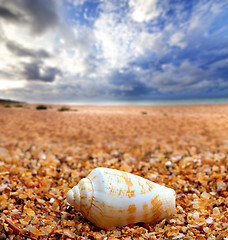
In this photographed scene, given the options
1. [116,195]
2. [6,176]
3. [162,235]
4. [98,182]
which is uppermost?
[98,182]

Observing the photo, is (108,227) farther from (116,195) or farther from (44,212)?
(44,212)

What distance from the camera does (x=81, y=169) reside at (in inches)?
144

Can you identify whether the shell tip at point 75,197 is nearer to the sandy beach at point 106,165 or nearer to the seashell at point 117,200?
the seashell at point 117,200

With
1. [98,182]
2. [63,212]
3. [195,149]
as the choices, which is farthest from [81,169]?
[195,149]

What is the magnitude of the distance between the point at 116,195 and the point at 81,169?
1.95 metres

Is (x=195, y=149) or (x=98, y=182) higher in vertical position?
(x=98, y=182)

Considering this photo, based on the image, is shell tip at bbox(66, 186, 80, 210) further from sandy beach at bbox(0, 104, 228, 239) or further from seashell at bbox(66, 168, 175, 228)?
sandy beach at bbox(0, 104, 228, 239)

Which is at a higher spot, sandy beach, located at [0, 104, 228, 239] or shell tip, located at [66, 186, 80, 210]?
shell tip, located at [66, 186, 80, 210]

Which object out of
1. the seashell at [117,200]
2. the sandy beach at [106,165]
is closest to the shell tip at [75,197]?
the seashell at [117,200]

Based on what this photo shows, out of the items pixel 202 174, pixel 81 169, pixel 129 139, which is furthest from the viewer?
pixel 129 139

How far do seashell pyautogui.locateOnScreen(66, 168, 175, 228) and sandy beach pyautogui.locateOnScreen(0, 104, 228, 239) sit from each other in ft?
0.44

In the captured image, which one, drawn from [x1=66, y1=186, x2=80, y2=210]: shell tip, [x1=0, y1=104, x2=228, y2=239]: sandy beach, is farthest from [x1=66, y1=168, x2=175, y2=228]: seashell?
[x1=0, y1=104, x2=228, y2=239]: sandy beach

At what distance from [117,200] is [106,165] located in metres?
2.04

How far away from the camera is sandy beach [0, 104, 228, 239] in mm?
1907
